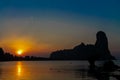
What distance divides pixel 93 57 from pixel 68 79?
49965 mm

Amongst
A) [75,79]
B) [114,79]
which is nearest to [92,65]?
[75,79]

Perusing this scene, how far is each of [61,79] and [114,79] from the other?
1889 centimetres

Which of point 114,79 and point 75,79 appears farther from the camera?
point 75,79

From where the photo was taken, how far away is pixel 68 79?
88.8m

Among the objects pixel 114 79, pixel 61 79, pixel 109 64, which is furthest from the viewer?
pixel 109 64

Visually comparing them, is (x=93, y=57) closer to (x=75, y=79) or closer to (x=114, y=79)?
(x=75, y=79)

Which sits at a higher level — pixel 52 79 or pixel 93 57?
pixel 93 57

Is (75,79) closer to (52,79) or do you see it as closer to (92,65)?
(52,79)

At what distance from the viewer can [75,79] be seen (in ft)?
291

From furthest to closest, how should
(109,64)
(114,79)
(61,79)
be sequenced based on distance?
(109,64) → (61,79) → (114,79)

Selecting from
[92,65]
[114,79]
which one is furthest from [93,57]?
[114,79]

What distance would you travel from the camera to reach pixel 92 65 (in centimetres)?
13225

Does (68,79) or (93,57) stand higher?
(93,57)

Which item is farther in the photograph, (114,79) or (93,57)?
(93,57)
